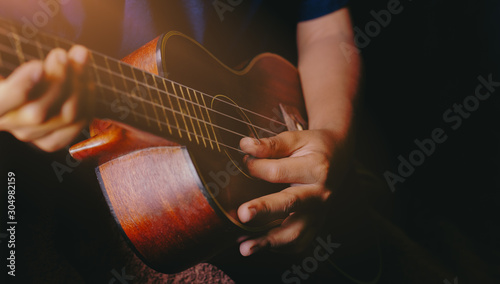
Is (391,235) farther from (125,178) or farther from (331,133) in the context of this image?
(125,178)

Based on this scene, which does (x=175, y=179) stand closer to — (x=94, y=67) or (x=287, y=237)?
(x=94, y=67)

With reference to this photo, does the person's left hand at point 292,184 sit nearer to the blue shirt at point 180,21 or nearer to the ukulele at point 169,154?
the ukulele at point 169,154

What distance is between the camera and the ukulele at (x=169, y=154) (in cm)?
46

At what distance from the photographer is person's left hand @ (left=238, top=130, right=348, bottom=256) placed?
2.01 feet

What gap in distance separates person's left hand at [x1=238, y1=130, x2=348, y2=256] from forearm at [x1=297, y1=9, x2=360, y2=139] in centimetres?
18

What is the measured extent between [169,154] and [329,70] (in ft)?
2.64

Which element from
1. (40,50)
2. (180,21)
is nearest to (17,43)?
(40,50)

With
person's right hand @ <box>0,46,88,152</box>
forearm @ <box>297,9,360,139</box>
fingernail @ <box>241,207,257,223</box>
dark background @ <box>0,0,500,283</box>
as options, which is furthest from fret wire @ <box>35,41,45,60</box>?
dark background @ <box>0,0,500,283</box>

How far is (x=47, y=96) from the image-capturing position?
14.0 inches

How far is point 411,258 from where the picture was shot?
126 cm

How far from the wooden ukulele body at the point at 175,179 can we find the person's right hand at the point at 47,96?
4.1 inches

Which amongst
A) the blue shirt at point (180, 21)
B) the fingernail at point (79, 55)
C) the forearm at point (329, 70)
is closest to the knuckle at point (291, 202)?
the forearm at point (329, 70)

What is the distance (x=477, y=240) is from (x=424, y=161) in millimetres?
524

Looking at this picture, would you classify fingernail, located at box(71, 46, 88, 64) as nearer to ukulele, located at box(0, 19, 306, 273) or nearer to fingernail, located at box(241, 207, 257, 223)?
ukulele, located at box(0, 19, 306, 273)
